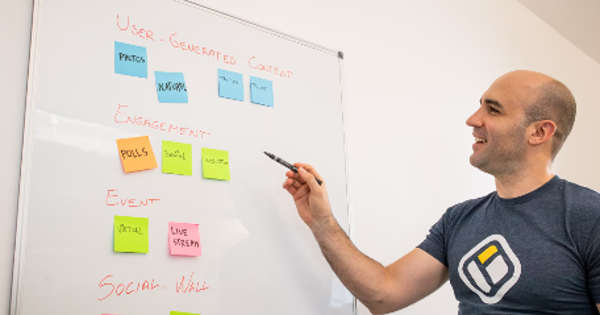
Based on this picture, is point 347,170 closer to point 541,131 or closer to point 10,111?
point 541,131

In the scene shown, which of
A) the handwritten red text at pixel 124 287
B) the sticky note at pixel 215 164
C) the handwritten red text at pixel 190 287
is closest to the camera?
the handwritten red text at pixel 124 287

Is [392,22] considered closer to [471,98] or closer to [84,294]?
[471,98]

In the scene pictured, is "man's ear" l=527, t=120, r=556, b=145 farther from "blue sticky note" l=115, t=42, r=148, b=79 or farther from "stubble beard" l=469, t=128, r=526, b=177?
"blue sticky note" l=115, t=42, r=148, b=79

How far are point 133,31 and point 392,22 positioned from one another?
109cm

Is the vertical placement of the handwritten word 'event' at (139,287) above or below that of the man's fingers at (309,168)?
below

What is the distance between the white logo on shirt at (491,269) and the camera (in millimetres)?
1232

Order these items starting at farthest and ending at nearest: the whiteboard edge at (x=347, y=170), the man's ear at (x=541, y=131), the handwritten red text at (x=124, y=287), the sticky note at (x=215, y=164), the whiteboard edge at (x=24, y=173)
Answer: the whiteboard edge at (x=347, y=170), the man's ear at (x=541, y=131), the sticky note at (x=215, y=164), the handwritten red text at (x=124, y=287), the whiteboard edge at (x=24, y=173)

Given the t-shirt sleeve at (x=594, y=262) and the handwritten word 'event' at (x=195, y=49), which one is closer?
the t-shirt sleeve at (x=594, y=262)

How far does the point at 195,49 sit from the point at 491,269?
979mm

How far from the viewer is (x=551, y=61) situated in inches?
112

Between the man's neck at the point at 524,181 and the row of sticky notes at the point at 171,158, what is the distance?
79 cm

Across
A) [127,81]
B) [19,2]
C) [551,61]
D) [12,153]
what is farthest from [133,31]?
[551,61]

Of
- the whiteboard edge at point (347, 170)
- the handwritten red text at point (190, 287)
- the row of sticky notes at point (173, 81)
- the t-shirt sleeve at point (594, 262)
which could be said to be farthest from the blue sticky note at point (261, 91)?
the t-shirt sleeve at point (594, 262)

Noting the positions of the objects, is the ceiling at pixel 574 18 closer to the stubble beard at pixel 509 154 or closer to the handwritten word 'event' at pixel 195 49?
the stubble beard at pixel 509 154
